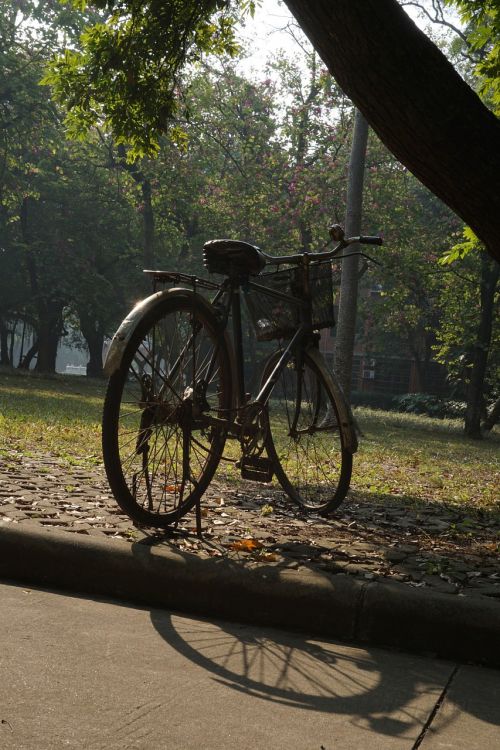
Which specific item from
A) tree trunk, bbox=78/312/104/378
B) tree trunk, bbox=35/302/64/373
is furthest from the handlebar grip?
tree trunk, bbox=78/312/104/378

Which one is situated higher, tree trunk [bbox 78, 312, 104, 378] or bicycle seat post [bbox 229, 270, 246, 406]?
tree trunk [bbox 78, 312, 104, 378]

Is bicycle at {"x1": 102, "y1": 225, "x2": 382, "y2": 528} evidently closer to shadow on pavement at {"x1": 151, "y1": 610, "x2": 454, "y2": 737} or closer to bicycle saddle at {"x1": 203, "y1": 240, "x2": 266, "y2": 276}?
bicycle saddle at {"x1": 203, "y1": 240, "x2": 266, "y2": 276}

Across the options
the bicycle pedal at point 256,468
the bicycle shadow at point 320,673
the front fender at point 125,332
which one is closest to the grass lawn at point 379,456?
the bicycle pedal at point 256,468

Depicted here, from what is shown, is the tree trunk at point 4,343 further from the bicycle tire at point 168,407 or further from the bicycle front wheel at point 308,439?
the bicycle tire at point 168,407

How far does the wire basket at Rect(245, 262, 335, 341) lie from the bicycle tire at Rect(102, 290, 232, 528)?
1.93ft

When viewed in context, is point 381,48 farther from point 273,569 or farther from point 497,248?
point 273,569

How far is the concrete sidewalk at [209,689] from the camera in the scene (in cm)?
242

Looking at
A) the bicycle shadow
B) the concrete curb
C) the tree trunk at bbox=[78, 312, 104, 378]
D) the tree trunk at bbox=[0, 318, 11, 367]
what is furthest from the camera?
the tree trunk at bbox=[0, 318, 11, 367]

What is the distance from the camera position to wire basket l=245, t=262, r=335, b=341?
17.2ft

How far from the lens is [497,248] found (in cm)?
502

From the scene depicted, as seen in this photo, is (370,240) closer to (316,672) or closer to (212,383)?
(212,383)

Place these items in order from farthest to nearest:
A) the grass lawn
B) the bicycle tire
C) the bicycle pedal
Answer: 1. the grass lawn
2. the bicycle pedal
3. the bicycle tire

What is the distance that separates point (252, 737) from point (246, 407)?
7.97 ft

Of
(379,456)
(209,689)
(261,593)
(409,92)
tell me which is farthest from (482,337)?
(209,689)
